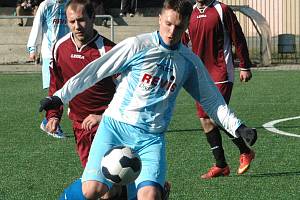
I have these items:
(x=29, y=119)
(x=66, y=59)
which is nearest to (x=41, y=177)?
(x=66, y=59)

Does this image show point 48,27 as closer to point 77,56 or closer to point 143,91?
point 77,56

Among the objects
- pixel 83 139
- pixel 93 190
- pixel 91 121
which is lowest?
pixel 93 190

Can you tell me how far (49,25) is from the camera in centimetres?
1481

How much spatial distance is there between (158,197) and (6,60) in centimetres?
2027

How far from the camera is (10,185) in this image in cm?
940

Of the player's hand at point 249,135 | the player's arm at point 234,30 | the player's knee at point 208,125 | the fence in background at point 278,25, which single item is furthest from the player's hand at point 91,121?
the fence in background at point 278,25

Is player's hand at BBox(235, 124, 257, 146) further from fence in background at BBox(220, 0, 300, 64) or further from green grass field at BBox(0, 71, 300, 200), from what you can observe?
fence in background at BBox(220, 0, 300, 64)

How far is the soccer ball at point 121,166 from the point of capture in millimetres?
6629

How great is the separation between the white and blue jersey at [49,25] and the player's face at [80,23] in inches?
254

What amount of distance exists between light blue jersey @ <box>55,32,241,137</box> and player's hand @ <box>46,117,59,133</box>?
52 centimetres

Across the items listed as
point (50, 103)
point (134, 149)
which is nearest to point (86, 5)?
point (50, 103)

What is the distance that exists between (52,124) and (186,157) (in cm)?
375

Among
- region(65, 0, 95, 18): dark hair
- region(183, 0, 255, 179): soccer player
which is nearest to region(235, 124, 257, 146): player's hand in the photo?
region(65, 0, 95, 18): dark hair

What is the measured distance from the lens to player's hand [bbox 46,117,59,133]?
24.2 ft
